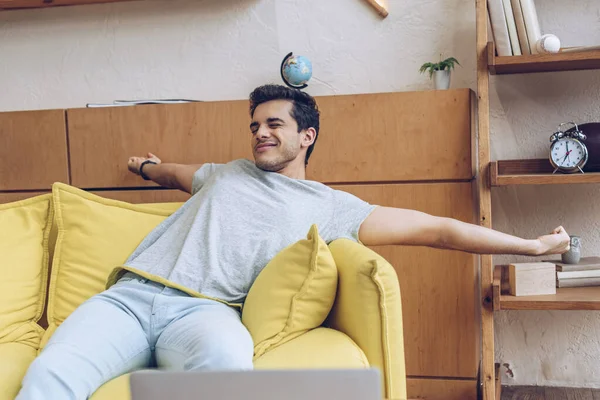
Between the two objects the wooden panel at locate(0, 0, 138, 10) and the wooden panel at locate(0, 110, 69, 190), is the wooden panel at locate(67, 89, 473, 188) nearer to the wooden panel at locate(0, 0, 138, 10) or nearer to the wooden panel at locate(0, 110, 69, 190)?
the wooden panel at locate(0, 110, 69, 190)

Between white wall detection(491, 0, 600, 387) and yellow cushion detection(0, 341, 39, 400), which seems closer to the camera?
yellow cushion detection(0, 341, 39, 400)

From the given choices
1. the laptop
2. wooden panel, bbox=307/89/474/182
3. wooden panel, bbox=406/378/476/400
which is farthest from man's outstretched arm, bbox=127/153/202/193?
the laptop

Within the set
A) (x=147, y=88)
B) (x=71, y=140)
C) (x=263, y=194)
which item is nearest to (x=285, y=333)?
(x=263, y=194)

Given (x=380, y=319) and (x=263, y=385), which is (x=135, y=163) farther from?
(x=263, y=385)

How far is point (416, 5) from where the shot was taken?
2836 mm

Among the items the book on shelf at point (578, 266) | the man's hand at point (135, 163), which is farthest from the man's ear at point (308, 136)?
the book on shelf at point (578, 266)

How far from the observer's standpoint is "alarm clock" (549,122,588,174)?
2418 millimetres

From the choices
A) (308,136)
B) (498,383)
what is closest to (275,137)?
(308,136)

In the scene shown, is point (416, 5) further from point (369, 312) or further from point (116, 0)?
point (369, 312)

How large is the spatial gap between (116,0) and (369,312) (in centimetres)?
213

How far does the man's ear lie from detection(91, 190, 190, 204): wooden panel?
61cm

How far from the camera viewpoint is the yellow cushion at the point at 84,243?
211 centimetres

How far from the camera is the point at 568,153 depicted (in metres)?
2.44

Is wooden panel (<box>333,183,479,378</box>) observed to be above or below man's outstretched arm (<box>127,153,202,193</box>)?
below
